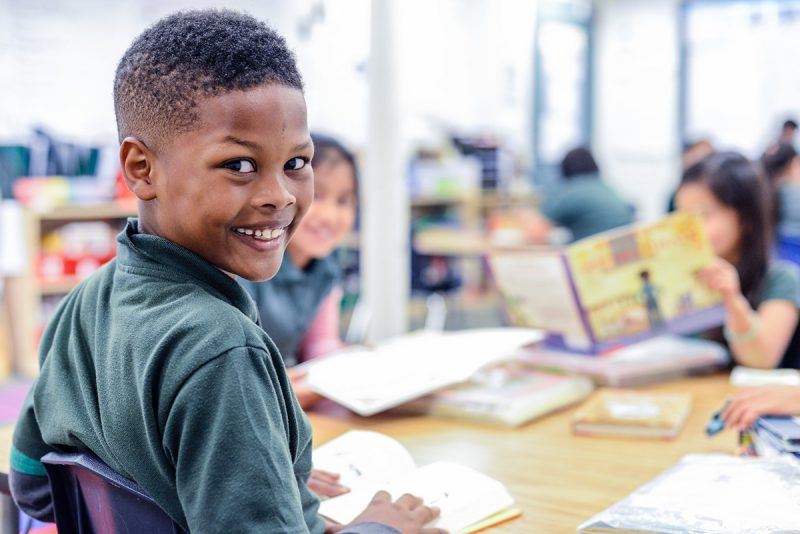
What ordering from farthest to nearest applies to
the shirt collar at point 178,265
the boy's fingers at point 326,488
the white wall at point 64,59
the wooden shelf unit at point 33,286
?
the wooden shelf unit at point 33,286
the white wall at point 64,59
the boy's fingers at point 326,488
the shirt collar at point 178,265

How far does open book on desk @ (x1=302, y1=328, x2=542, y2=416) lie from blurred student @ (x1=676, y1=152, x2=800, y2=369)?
24.3 inches

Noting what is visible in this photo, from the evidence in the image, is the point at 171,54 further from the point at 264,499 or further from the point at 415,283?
the point at 415,283

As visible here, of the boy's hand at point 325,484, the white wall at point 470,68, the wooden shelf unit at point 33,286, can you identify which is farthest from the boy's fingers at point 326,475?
the white wall at point 470,68

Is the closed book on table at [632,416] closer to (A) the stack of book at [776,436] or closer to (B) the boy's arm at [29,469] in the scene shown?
(A) the stack of book at [776,436]

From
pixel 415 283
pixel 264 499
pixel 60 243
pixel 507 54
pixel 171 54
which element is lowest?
pixel 415 283

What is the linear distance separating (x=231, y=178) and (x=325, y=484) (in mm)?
469

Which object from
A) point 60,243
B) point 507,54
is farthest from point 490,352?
point 507,54

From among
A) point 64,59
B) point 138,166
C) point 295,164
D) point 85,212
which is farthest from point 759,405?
point 85,212

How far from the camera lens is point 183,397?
69 cm

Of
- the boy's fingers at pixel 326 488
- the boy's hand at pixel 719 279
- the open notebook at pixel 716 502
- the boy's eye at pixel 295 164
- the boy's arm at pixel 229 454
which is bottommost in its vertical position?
the boy's fingers at pixel 326 488

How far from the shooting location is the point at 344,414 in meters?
1.52

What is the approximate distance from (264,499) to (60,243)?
14.2 ft

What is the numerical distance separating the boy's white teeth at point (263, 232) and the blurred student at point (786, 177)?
3588mm

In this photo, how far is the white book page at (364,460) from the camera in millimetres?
1107
